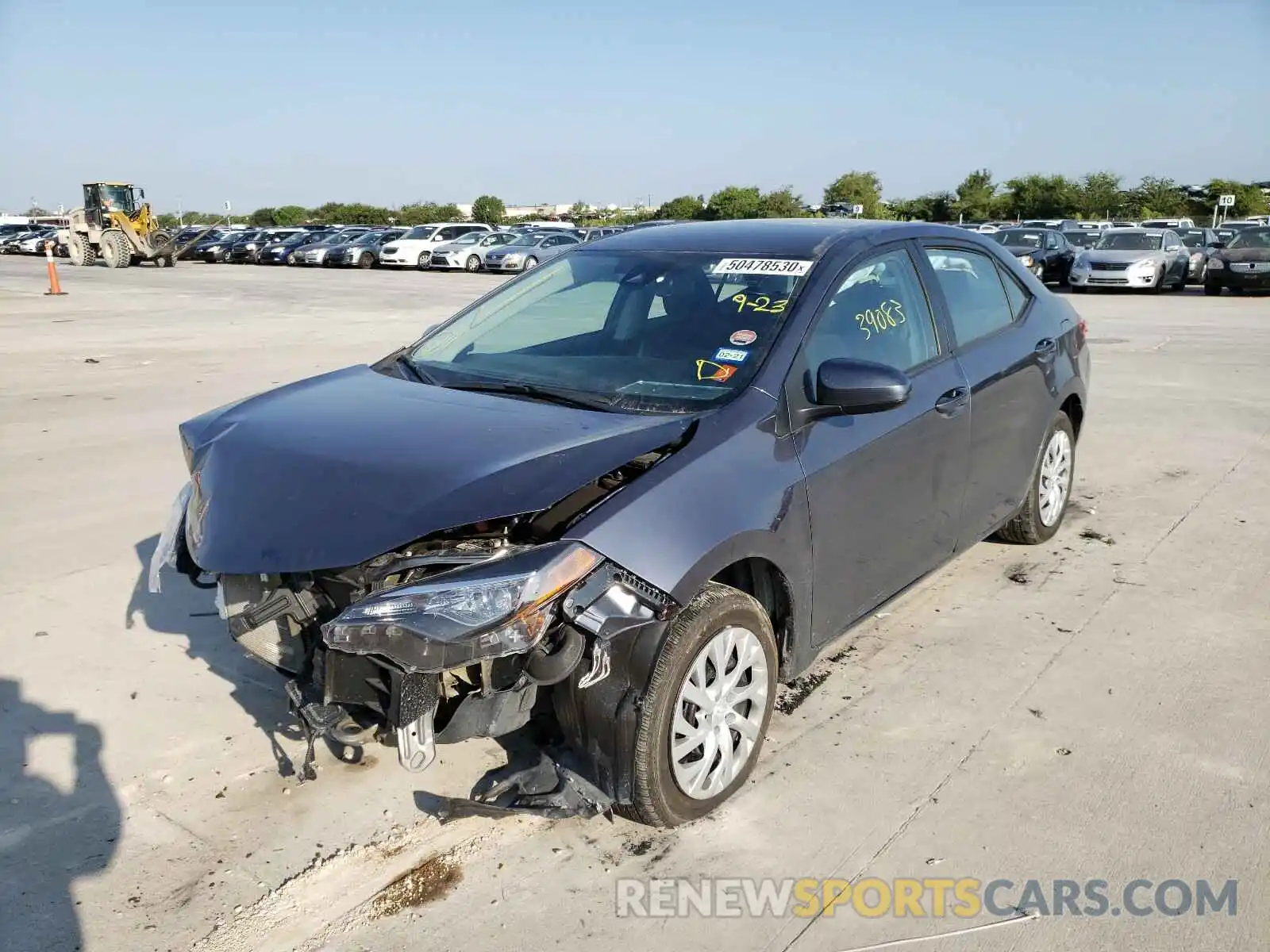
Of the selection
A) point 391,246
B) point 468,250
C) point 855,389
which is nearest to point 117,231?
point 391,246

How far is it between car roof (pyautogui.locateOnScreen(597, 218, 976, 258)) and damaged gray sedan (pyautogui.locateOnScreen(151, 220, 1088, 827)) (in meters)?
0.02

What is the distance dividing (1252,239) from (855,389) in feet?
78.8

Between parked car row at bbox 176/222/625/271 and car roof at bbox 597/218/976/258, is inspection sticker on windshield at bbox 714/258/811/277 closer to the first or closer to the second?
car roof at bbox 597/218/976/258

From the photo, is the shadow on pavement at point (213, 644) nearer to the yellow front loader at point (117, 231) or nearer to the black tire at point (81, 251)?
the yellow front loader at point (117, 231)

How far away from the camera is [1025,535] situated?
554 cm

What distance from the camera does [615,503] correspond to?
9.47 feet

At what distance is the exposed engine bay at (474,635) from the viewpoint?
8.72ft

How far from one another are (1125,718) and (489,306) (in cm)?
306

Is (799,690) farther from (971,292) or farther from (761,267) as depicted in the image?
(971,292)

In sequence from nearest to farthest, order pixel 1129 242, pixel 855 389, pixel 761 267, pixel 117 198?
1. pixel 855 389
2. pixel 761 267
3. pixel 1129 242
4. pixel 117 198

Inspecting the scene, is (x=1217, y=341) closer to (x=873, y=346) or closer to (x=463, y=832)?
(x=873, y=346)

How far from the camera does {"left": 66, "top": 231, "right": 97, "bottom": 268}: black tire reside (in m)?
37.0

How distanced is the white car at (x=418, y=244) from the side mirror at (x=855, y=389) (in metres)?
34.3

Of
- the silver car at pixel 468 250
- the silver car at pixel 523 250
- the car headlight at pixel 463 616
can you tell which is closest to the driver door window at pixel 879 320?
the car headlight at pixel 463 616
